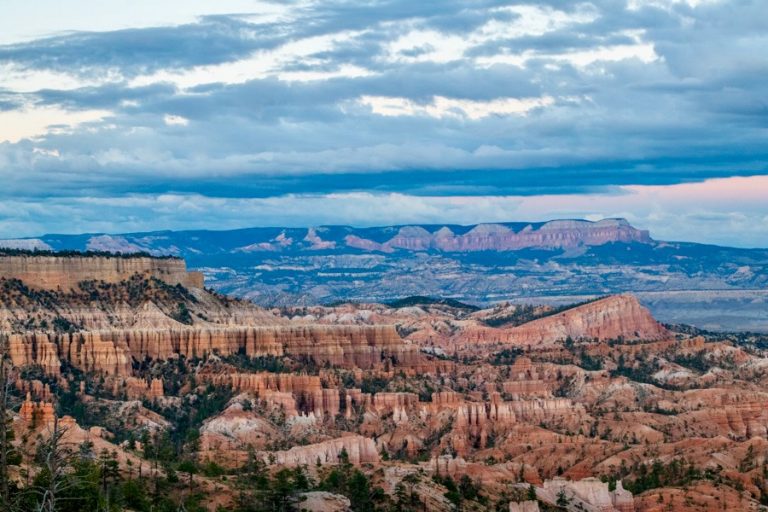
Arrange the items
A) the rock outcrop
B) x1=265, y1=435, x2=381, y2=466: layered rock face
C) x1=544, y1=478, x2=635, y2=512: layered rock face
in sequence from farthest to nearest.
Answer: x1=265, y1=435, x2=381, y2=466: layered rock face < x1=544, y1=478, x2=635, y2=512: layered rock face < the rock outcrop

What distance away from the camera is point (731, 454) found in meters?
151

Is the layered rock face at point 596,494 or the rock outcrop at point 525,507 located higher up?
the rock outcrop at point 525,507

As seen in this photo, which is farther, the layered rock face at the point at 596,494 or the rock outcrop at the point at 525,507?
the layered rock face at the point at 596,494

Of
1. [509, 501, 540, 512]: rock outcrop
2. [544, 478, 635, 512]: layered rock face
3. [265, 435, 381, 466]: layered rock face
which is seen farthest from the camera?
[265, 435, 381, 466]: layered rock face

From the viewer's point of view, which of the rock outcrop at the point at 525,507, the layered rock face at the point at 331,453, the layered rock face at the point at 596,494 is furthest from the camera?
the layered rock face at the point at 331,453

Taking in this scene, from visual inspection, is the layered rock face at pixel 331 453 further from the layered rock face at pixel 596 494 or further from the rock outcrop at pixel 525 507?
the rock outcrop at pixel 525 507

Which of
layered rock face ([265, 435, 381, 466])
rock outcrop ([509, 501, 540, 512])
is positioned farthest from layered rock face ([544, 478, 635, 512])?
layered rock face ([265, 435, 381, 466])

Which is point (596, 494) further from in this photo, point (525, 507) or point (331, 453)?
point (331, 453)

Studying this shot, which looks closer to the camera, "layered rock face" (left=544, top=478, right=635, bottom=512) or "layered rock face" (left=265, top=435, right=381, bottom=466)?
"layered rock face" (left=544, top=478, right=635, bottom=512)

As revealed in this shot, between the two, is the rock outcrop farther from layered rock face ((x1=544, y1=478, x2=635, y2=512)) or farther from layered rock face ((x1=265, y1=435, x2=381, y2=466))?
layered rock face ((x1=265, y1=435, x2=381, y2=466))

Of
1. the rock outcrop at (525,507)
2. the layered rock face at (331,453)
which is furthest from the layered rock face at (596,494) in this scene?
the layered rock face at (331,453)

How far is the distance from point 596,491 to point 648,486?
35.4ft

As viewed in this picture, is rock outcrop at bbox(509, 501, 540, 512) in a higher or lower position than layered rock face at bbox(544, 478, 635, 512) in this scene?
higher

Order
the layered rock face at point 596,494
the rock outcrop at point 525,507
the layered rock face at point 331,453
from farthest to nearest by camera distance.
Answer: the layered rock face at point 331,453
the layered rock face at point 596,494
the rock outcrop at point 525,507
